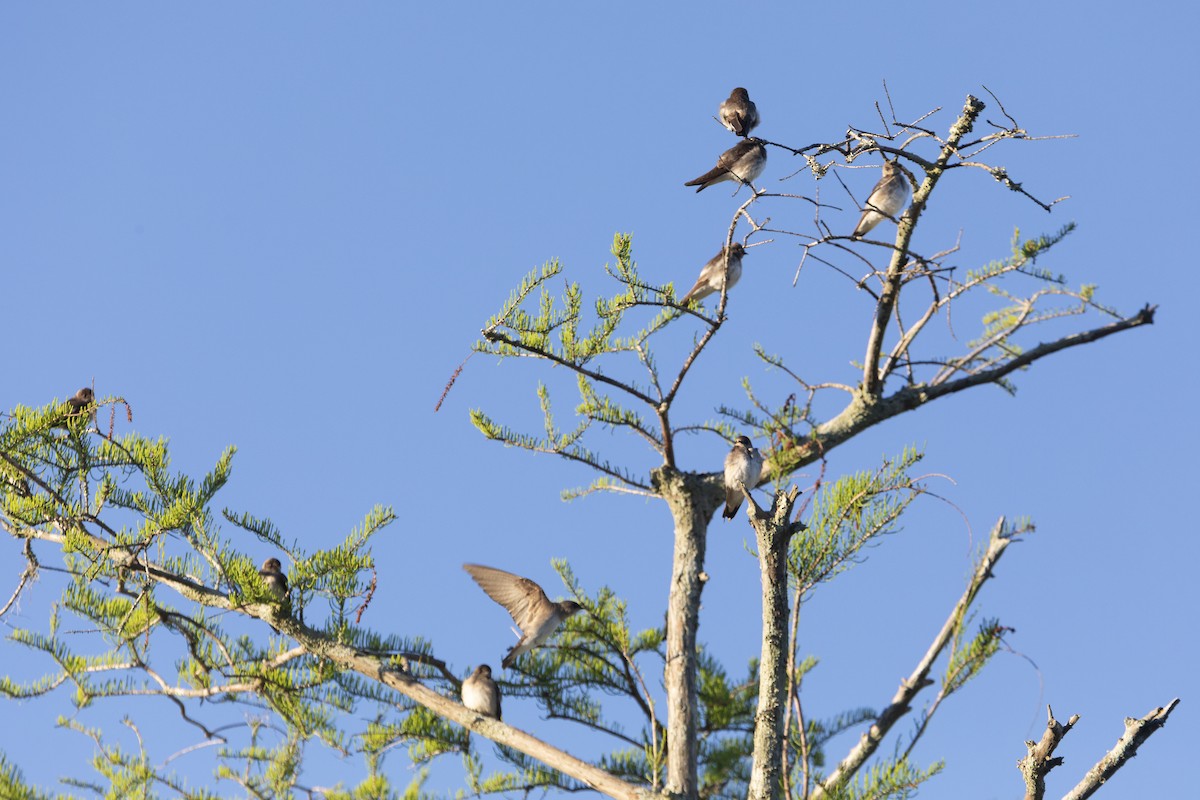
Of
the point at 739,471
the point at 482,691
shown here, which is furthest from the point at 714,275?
the point at 482,691

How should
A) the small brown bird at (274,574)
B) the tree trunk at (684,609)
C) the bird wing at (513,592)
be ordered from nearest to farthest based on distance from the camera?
the tree trunk at (684,609), the bird wing at (513,592), the small brown bird at (274,574)

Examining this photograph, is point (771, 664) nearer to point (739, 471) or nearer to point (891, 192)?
point (739, 471)

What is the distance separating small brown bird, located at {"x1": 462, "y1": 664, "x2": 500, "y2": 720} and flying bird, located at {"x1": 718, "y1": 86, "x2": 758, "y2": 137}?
11.3ft

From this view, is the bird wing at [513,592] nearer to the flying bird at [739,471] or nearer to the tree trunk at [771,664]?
the flying bird at [739,471]

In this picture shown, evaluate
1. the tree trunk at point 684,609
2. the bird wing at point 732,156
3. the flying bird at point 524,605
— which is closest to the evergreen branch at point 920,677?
the tree trunk at point 684,609

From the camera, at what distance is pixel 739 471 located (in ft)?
19.7

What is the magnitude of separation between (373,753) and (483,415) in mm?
1992

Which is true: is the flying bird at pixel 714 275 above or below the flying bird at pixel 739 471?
above

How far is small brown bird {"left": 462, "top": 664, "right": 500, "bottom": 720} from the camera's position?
6498mm

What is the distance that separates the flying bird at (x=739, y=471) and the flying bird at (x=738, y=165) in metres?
1.49

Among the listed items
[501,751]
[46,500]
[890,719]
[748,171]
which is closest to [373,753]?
[501,751]

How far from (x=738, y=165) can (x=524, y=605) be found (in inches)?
113

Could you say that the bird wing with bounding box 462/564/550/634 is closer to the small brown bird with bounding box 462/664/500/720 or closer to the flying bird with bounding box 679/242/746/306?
the small brown bird with bounding box 462/664/500/720

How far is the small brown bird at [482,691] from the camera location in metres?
6.50
